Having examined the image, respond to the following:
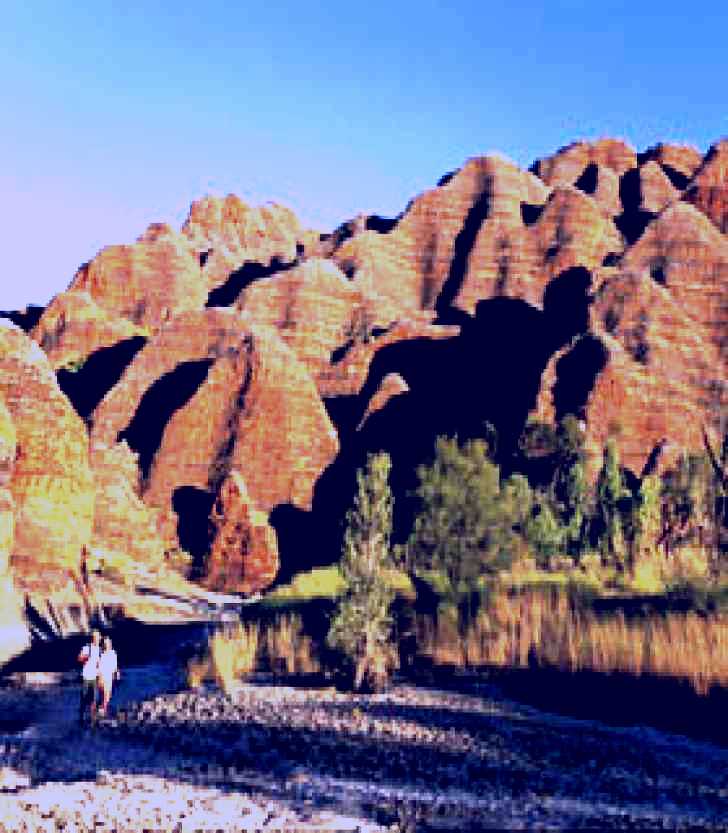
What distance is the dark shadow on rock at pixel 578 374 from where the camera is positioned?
7906 centimetres

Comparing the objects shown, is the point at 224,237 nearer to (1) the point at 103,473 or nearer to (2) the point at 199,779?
(1) the point at 103,473

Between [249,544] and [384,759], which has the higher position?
[249,544]

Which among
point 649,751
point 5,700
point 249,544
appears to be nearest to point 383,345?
point 249,544

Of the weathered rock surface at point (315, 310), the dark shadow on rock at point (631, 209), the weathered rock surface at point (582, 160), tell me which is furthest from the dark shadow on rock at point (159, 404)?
the weathered rock surface at point (582, 160)

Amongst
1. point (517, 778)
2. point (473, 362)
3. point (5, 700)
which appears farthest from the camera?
point (473, 362)

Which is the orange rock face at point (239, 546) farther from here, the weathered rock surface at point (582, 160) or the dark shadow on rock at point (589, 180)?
the weathered rock surface at point (582, 160)

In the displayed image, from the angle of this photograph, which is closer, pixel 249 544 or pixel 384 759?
pixel 384 759

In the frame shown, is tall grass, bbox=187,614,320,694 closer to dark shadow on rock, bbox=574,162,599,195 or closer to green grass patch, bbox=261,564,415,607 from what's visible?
green grass patch, bbox=261,564,415,607

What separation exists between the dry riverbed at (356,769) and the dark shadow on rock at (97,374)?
264 feet

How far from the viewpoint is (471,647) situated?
20.8 meters

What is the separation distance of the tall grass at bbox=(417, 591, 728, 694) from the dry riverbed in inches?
62.5

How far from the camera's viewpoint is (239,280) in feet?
431

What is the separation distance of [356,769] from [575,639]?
24.2ft

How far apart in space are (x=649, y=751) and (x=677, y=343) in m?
79.2
